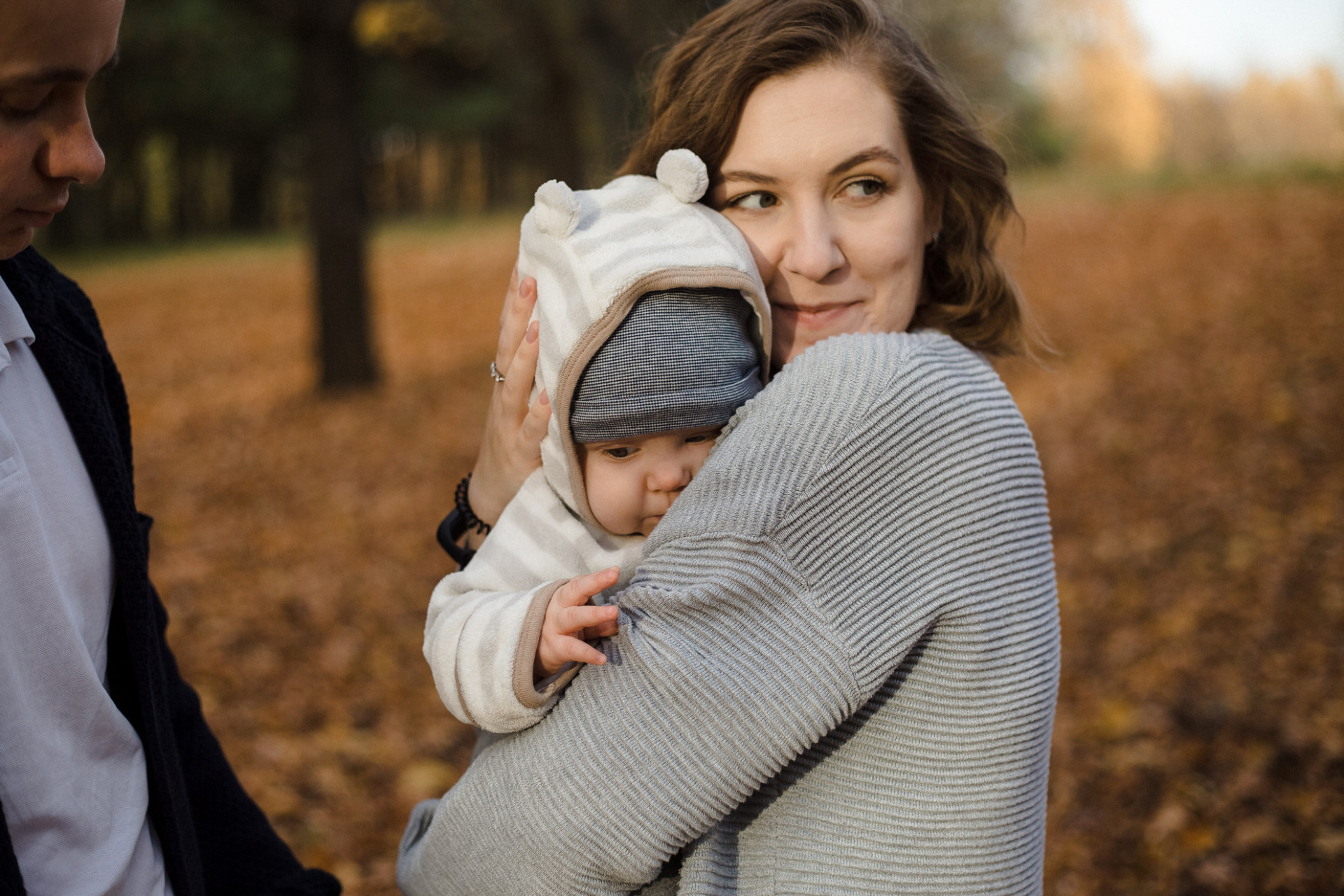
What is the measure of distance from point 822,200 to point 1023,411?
894 centimetres

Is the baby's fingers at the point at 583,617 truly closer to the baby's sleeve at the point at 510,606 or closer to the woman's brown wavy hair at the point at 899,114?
the baby's sleeve at the point at 510,606

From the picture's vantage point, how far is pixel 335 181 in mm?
10727

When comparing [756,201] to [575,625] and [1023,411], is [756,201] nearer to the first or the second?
[575,625]

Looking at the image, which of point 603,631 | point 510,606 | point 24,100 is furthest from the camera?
point 510,606

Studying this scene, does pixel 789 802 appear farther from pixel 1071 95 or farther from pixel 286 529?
pixel 1071 95

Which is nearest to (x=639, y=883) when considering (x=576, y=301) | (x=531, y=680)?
(x=531, y=680)

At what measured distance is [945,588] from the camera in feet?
5.16

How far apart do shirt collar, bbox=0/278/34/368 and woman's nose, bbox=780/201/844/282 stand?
1273 mm

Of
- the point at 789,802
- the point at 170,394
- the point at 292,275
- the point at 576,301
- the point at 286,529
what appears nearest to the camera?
the point at 789,802

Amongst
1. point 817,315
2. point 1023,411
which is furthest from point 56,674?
point 1023,411

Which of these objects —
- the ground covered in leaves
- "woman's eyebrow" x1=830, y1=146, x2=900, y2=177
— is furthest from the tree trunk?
"woman's eyebrow" x1=830, y1=146, x2=900, y2=177

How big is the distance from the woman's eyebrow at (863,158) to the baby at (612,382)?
257 mm

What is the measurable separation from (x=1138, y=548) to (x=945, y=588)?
6.16 meters

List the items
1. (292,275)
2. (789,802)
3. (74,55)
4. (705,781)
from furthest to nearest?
1. (292,275)
2. (789,802)
3. (705,781)
4. (74,55)
